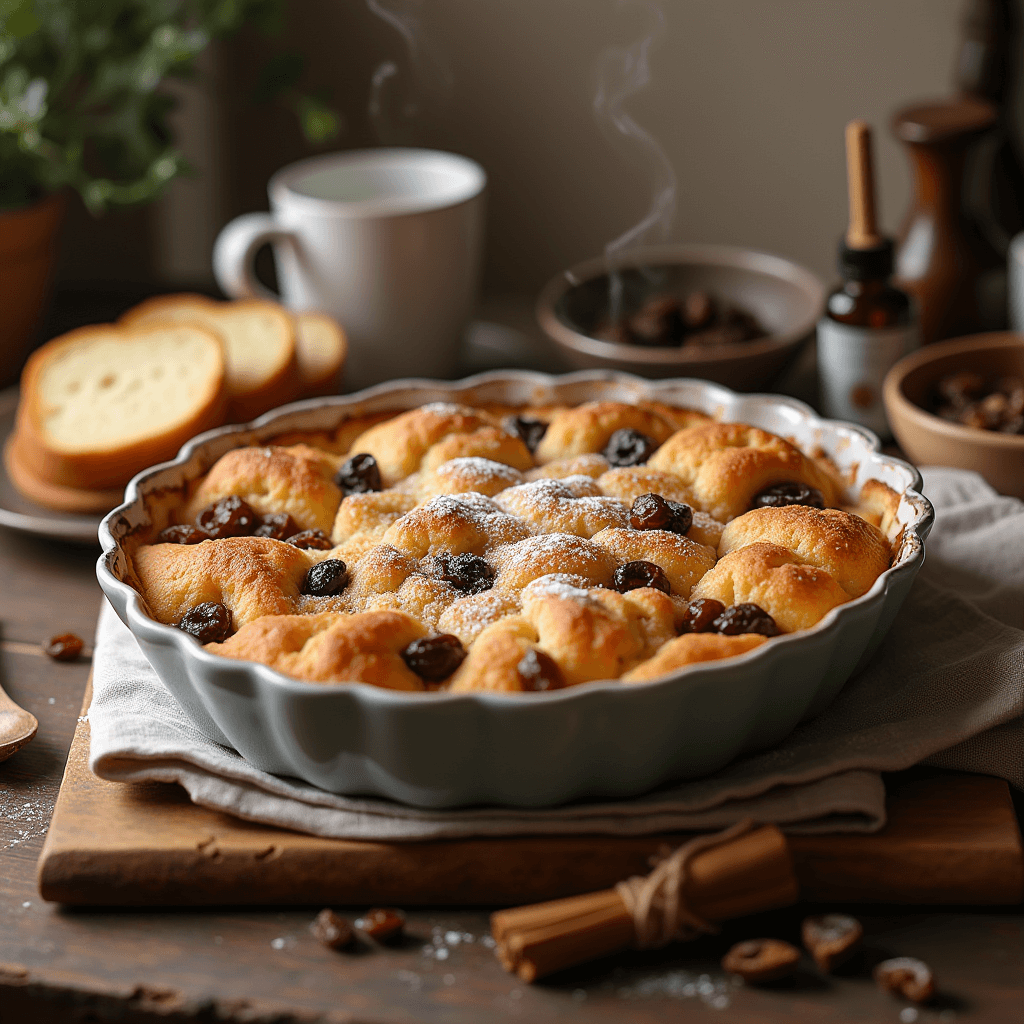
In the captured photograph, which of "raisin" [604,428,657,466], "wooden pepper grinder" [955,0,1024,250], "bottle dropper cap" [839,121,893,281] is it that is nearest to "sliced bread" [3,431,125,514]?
"raisin" [604,428,657,466]

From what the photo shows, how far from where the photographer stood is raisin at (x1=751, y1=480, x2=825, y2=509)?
163 cm

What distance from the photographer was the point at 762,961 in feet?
3.75

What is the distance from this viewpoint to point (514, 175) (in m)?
3.13

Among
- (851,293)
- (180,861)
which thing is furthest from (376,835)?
(851,293)

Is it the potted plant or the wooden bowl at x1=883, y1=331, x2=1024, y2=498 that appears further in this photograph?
the potted plant

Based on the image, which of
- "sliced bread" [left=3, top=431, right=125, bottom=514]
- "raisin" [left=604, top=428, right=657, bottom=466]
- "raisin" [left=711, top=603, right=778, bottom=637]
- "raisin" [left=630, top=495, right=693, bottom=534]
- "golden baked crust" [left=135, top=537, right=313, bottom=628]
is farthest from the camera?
"sliced bread" [left=3, top=431, right=125, bottom=514]

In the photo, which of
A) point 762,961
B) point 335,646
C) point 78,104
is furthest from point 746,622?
point 78,104

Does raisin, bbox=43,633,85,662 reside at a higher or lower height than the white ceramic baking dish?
lower

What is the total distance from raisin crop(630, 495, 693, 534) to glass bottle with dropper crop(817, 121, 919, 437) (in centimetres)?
80

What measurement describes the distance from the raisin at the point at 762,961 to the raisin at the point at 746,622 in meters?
0.35

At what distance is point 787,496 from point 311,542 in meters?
0.69

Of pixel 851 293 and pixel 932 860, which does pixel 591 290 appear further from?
pixel 932 860

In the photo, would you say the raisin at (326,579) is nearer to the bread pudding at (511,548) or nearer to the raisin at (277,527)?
the bread pudding at (511,548)

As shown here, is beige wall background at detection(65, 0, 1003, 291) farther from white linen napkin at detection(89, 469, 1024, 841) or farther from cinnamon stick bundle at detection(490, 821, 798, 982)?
cinnamon stick bundle at detection(490, 821, 798, 982)
